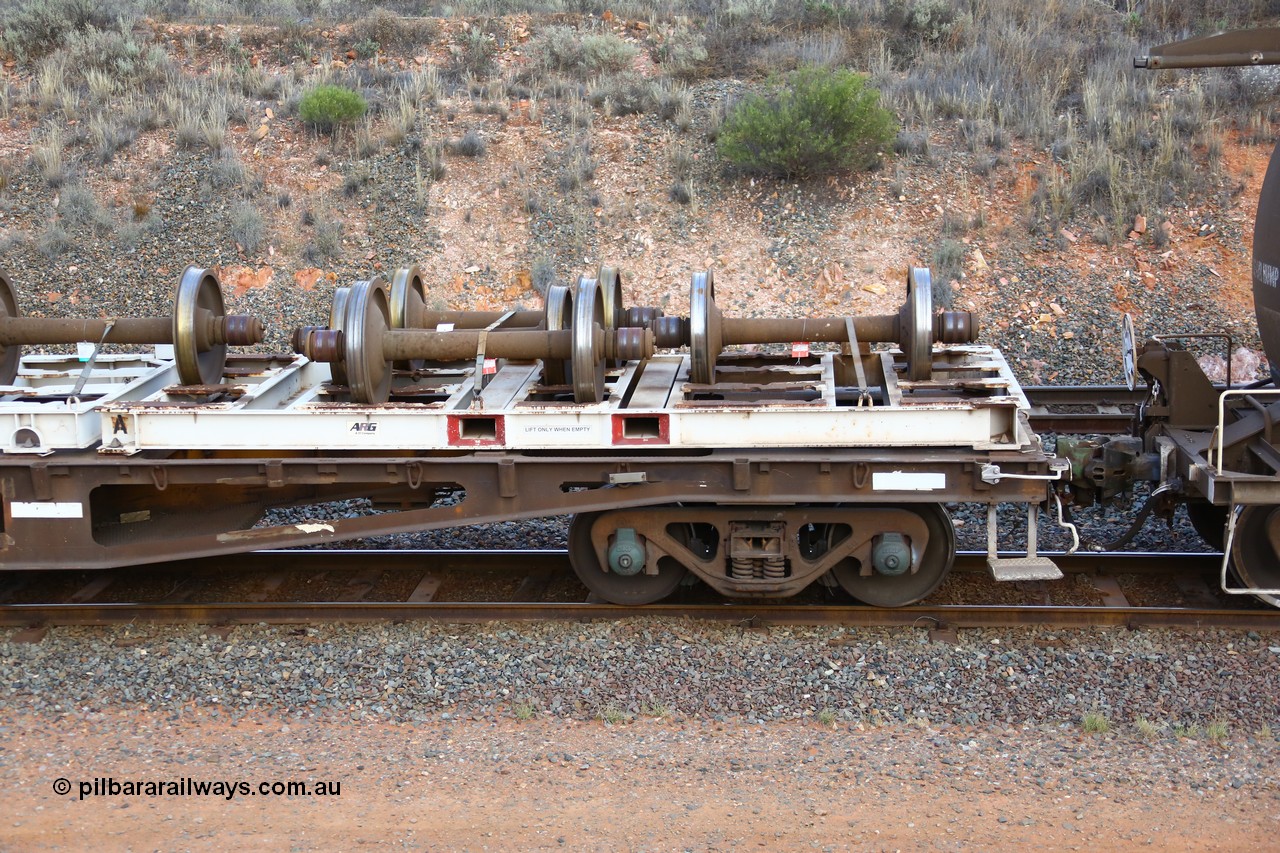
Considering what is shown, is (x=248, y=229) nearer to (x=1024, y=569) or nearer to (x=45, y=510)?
(x=45, y=510)

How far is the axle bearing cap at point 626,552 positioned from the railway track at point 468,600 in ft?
1.28

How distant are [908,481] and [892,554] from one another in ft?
2.05

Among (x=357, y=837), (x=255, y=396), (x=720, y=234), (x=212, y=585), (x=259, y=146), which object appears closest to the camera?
(x=357, y=837)

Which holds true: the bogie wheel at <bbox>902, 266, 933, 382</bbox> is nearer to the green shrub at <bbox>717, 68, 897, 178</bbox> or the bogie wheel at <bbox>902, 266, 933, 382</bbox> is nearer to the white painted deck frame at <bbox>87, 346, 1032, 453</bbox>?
the white painted deck frame at <bbox>87, 346, 1032, 453</bbox>

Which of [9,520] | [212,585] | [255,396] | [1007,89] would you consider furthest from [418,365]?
[1007,89]

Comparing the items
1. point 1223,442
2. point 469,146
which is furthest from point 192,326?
point 469,146

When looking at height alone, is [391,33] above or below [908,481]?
above

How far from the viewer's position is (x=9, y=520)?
769 centimetres

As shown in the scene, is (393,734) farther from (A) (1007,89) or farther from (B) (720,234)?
(A) (1007,89)

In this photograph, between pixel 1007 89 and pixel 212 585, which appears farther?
pixel 1007 89

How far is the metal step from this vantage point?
7.30 m

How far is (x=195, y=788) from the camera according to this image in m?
6.12

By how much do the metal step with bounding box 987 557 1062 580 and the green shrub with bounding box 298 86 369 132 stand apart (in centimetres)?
1389

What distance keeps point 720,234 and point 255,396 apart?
9.26 metres
